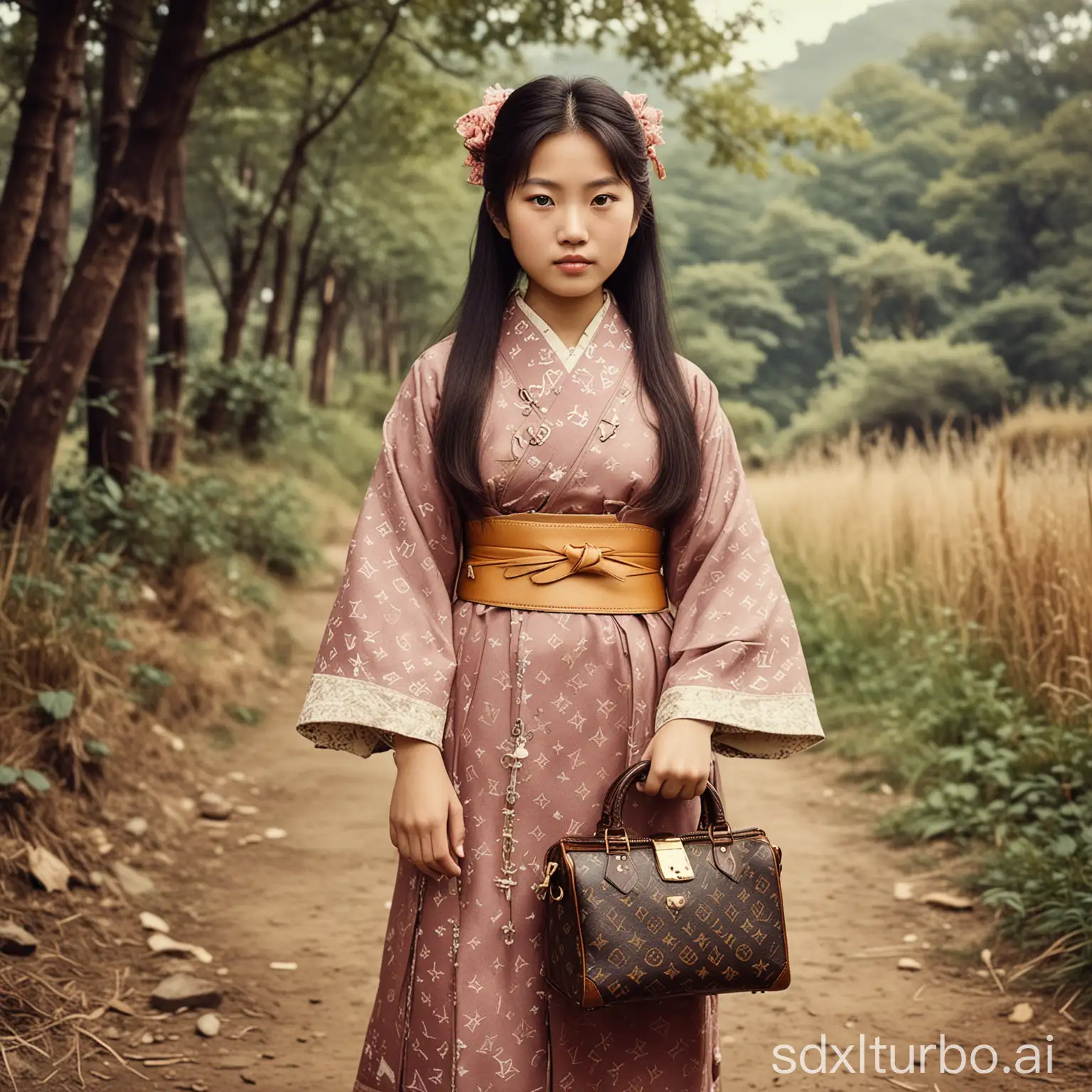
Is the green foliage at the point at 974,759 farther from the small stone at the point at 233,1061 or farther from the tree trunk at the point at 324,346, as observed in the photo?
the tree trunk at the point at 324,346

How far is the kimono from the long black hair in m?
0.03

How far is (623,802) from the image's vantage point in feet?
5.85

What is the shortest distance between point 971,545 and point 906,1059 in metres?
2.45

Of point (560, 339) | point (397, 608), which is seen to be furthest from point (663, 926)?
point (560, 339)

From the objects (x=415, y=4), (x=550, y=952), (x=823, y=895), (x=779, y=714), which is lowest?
(x=823, y=895)

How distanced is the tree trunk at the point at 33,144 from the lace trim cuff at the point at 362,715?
3113 mm

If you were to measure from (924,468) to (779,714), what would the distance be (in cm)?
606

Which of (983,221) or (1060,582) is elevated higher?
(983,221)

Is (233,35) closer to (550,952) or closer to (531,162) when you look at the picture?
(531,162)

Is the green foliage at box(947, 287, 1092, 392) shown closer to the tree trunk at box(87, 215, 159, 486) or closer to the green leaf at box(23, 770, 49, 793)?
the tree trunk at box(87, 215, 159, 486)

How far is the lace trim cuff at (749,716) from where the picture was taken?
1.75m

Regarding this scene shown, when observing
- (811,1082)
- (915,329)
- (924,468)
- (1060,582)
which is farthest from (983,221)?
(811,1082)

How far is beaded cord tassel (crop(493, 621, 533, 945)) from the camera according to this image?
5.76ft

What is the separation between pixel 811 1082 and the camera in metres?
2.66
